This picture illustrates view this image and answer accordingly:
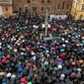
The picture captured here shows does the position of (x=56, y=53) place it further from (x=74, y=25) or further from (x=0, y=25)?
(x=0, y=25)

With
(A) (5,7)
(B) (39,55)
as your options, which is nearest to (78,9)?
(A) (5,7)

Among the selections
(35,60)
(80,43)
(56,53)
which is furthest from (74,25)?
(35,60)

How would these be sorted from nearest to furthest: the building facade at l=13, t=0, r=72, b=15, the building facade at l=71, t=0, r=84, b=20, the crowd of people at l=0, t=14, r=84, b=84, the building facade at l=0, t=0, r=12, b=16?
the crowd of people at l=0, t=14, r=84, b=84 → the building facade at l=71, t=0, r=84, b=20 → the building facade at l=0, t=0, r=12, b=16 → the building facade at l=13, t=0, r=72, b=15

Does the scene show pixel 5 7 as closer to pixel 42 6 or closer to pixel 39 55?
pixel 42 6

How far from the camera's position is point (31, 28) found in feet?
102

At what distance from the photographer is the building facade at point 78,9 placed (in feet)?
118

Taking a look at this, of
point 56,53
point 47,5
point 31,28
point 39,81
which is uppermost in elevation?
point 47,5

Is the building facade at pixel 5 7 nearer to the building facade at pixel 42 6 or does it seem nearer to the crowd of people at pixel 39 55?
the building facade at pixel 42 6

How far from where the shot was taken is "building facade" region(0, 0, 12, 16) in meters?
36.5

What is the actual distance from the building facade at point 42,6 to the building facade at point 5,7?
69.3 inches

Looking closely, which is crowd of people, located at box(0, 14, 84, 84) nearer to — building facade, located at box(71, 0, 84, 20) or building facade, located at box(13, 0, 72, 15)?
building facade, located at box(71, 0, 84, 20)

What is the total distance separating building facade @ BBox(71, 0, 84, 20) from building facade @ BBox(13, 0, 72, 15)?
1674 mm

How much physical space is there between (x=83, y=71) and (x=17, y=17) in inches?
865

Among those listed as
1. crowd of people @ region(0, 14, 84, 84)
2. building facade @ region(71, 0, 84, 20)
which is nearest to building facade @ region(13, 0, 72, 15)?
building facade @ region(71, 0, 84, 20)
